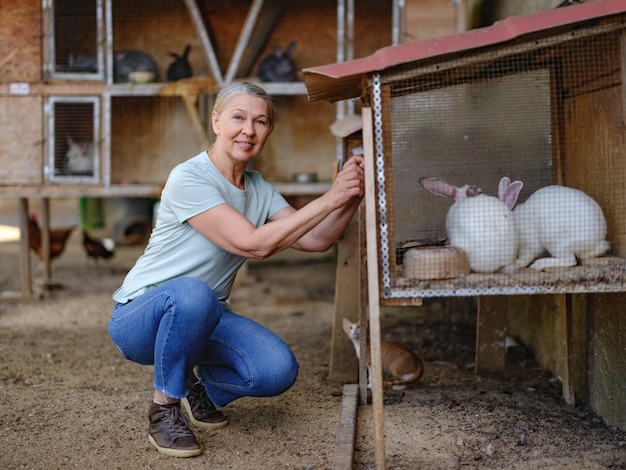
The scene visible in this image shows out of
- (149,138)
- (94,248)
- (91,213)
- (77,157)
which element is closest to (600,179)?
(77,157)

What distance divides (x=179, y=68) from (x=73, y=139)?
3.78 ft

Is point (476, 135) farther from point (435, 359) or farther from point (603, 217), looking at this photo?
point (435, 359)

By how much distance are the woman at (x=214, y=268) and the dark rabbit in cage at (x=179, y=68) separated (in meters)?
3.70

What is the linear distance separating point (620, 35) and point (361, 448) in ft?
6.08

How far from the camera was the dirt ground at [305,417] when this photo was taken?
9.09 feet

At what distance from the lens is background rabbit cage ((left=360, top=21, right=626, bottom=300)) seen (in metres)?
2.50

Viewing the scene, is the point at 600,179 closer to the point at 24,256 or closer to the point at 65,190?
the point at 65,190

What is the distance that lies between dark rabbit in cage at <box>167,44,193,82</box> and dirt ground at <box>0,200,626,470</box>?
248cm

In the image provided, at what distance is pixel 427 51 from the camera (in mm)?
2355

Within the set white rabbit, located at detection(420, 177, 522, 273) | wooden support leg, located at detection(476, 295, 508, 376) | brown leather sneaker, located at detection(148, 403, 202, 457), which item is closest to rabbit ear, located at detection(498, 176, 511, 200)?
white rabbit, located at detection(420, 177, 522, 273)

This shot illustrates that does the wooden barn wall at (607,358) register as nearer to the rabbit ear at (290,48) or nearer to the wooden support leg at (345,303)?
the wooden support leg at (345,303)

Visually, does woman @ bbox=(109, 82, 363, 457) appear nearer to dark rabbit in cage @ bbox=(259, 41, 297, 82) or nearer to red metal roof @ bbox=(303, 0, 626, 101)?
red metal roof @ bbox=(303, 0, 626, 101)

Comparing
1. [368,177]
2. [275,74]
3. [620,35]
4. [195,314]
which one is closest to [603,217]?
[620,35]

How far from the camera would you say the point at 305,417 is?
10.8ft
